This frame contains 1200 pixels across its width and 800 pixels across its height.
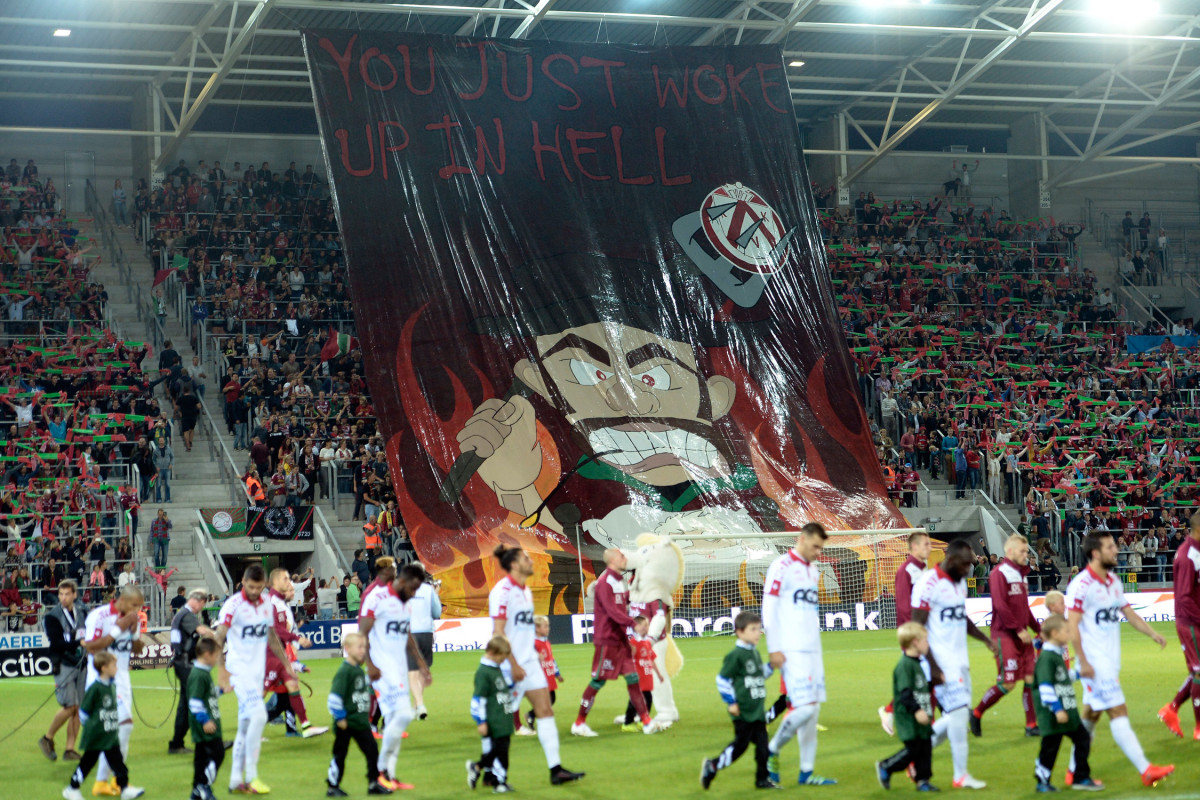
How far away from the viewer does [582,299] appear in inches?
1242

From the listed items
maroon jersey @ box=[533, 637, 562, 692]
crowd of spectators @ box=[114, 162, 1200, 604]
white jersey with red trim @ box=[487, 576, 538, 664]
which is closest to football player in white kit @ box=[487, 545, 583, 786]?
white jersey with red trim @ box=[487, 576, 538, 664]

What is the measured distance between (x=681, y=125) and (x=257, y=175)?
13.2 metres

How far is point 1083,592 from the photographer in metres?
11.4

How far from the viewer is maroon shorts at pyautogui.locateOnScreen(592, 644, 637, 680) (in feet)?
45.2

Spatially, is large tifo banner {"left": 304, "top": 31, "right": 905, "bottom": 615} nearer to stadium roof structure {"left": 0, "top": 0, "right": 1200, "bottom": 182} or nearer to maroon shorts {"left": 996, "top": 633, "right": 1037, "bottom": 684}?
stadium roof structure {"left": 0, "top": 0, "right": 1200, "bottom": 182}

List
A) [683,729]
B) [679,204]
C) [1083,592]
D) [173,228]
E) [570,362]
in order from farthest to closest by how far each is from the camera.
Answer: [173,228] < [679,204] < [570,362] < [683,729] < [1083,592]

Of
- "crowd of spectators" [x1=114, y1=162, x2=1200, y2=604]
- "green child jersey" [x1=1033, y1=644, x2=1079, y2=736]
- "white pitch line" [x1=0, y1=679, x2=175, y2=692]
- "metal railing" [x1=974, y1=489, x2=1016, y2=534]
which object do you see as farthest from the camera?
"metal railing" [x1=974, y1=489, x2=1016, y2=534]

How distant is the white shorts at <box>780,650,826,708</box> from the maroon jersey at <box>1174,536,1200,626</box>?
3761 mm

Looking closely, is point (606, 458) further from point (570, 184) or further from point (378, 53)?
point (378, 53)

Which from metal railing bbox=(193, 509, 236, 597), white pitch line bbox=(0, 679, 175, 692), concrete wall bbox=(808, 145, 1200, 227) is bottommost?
white pitch line bbox=(0, 679, 175, 692)

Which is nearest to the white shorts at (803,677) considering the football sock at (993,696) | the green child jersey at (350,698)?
the football sock at (993,696)

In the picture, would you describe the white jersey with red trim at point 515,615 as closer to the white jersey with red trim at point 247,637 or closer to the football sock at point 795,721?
the white jersey with red trim at point 247,637

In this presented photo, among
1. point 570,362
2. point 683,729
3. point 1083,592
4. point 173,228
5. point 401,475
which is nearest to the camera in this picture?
point 1083,592

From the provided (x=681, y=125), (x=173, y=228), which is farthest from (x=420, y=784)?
(x=173, y=228)
